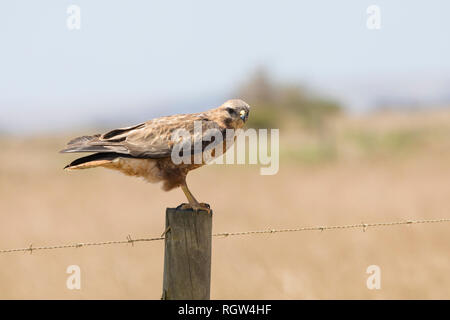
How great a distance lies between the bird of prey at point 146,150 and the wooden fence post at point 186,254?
1.42 ft

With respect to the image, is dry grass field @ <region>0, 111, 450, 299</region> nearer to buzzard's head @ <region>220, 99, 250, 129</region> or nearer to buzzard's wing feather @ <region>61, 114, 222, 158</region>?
buzzard's wing feather @ <region>61, 114, 222, 158</region>

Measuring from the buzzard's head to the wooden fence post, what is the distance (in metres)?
1.08

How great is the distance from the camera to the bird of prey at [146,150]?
425 cm

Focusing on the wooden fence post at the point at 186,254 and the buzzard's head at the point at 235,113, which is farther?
the buzzard's head at the point at 235,113

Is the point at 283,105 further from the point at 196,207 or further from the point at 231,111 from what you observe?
the point at 196,207

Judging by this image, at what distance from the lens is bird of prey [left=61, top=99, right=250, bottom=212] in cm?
425

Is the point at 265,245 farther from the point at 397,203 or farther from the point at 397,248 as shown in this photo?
the point at 397,203

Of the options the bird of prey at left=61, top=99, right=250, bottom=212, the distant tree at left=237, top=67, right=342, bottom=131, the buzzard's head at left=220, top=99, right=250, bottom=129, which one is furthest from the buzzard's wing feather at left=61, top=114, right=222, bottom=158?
the distant tree at left=237, top=67, right=342, bottom=131

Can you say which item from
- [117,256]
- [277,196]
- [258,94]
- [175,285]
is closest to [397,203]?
[277,196]

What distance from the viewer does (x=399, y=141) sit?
2789cm

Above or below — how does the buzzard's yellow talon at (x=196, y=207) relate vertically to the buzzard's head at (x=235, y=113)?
below

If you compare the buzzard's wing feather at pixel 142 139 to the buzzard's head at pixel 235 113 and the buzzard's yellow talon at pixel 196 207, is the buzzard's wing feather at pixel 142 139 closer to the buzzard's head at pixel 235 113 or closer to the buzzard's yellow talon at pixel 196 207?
the buzzard's head at pixel 235 113

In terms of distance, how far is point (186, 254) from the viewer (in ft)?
12.1

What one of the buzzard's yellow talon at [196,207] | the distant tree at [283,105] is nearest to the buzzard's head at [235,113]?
the buzzard's yellow talon at [196,207]
